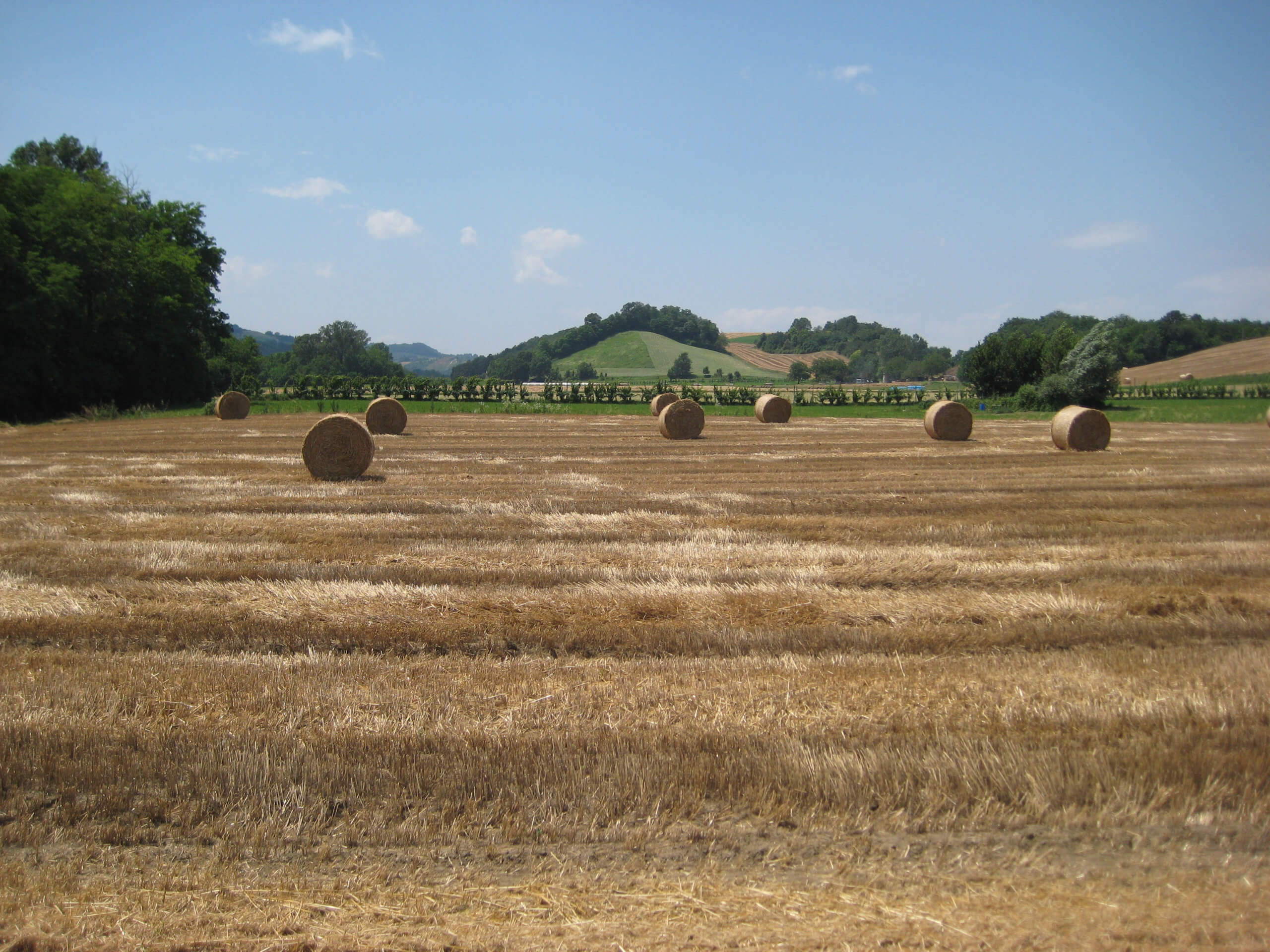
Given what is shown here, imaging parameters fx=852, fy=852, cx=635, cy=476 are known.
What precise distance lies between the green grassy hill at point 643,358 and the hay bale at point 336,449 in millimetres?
119245

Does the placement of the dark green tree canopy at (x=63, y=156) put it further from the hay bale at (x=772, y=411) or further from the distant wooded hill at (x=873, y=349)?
the distant wooded hill at (x=873, y=349)

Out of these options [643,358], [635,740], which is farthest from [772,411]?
[643,358]

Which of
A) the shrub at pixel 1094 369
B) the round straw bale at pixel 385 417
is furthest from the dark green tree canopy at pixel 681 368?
the round straw bale at pixel 385 417

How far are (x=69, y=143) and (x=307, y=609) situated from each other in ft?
280

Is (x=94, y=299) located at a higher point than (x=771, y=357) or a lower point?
lower

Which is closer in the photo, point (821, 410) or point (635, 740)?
point (635, 740)

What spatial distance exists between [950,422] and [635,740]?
2566 centimetres

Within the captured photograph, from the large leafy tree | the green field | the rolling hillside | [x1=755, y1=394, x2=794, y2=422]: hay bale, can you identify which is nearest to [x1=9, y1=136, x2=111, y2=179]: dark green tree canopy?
the large leafy tree

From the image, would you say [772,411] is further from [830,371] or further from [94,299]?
[830,371]

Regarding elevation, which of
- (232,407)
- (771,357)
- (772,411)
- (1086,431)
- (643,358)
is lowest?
(1086,431)

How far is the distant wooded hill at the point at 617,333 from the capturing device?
17662 cm

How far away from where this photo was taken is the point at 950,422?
2777 cm

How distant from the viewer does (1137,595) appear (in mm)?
7316

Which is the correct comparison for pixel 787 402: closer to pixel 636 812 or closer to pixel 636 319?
pixel 636 812
